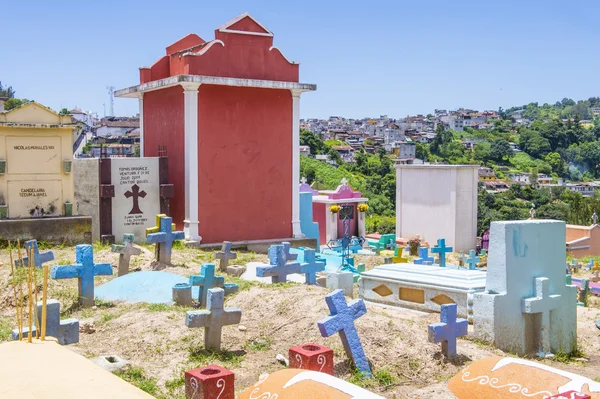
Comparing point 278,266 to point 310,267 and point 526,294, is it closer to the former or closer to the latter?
point 310,267

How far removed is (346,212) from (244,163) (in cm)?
948

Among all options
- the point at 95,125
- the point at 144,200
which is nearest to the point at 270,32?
the point at 144,200

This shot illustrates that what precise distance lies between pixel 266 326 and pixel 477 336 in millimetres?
2556

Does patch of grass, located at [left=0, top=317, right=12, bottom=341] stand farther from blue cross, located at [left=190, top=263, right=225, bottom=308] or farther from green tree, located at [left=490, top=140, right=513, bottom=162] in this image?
green tree, located at [left=490, top=140, right=513, bottom=162]

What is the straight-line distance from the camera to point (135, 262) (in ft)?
38.7

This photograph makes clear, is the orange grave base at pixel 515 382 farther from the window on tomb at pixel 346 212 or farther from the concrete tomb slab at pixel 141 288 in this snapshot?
the window on tomb at pixel 346 212

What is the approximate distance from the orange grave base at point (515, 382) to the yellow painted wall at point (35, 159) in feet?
34.1

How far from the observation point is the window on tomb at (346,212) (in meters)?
24.5

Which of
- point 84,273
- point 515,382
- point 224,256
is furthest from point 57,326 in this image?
point 224,256

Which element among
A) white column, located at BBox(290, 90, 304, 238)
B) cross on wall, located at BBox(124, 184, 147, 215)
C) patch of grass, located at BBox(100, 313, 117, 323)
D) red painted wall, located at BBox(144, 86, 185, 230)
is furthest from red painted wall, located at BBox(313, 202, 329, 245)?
patch of grass, located at BBox(100, 313, 117, 323)

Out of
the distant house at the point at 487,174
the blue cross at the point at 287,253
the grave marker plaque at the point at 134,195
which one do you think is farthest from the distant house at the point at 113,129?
the blue cross at the point at 287,253

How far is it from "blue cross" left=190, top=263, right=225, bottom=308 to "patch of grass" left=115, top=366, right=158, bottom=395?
2.51 metres

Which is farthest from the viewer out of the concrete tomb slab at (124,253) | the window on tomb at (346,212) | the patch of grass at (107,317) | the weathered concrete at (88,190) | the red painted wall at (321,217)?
the red painted wall at (321,217)

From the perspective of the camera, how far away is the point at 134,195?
14922 mm
